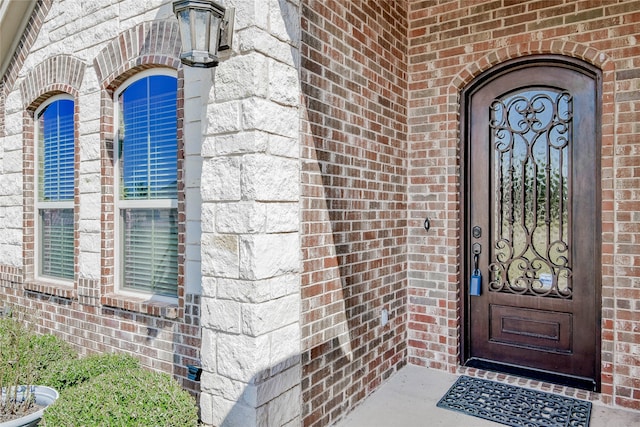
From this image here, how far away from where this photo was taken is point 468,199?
366 centimetres

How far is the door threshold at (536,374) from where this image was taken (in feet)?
10.7

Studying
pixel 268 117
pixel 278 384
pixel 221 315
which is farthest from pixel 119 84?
pixel 278 384

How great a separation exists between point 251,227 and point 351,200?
1012mm

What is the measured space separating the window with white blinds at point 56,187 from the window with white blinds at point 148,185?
0.85 metres

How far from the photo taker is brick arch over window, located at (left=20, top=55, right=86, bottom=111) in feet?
11.8

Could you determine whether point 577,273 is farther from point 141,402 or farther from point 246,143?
point 141,402

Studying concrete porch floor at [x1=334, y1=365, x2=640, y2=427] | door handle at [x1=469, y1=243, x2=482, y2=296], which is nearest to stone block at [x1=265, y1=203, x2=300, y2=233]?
concrete porch floor at [x1=334, y1=365, x2=640, y2=427]

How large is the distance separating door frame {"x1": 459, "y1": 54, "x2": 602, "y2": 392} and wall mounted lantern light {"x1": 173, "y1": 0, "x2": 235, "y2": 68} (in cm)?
221

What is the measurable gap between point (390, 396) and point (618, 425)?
1451 millimetres

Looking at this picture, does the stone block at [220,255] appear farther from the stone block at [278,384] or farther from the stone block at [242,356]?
the stone block at [278,384]

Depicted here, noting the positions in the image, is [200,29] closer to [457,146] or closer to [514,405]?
[457,146]

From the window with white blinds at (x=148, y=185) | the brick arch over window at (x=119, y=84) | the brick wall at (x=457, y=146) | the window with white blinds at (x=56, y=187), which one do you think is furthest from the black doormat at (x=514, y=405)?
the window with white blinds at (x=56, y=187)

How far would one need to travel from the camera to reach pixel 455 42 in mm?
3619

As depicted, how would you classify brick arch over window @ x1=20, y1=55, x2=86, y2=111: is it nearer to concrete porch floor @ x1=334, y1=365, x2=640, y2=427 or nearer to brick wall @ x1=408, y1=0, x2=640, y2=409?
brick wall @ x1=408, y1=0, x2=640, y2=409
